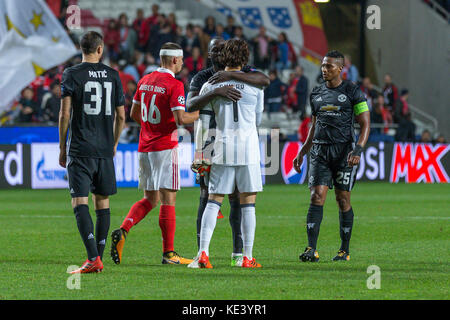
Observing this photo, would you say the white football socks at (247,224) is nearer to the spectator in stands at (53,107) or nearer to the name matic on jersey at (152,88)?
the name matic on jersey at (152,88)

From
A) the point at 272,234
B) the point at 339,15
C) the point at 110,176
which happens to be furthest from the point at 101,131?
the point at 339,15

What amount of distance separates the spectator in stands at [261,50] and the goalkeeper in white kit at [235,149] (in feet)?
60.5

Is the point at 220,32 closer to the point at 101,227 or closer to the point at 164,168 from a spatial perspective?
the point at 164,168

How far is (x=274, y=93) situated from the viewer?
82.8 feet

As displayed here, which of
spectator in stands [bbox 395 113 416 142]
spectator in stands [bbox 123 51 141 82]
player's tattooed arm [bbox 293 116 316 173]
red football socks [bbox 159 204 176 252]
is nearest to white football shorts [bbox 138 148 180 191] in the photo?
red football socks [bbox 159 204 176 252]

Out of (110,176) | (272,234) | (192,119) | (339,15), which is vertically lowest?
(272,234)

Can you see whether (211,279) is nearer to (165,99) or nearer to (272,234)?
(165,99)

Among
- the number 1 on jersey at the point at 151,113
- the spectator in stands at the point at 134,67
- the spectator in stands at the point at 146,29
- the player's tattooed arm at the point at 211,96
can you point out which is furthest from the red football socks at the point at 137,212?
the spectator in stands at the point at 146,29

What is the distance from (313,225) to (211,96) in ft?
6.00

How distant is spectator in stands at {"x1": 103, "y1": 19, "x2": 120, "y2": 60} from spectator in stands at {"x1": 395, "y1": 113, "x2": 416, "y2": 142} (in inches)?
328

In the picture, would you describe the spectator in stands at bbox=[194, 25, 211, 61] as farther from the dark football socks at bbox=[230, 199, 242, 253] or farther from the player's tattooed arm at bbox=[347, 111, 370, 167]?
the dark football socks at bbox=[230, 199, 242, 253]

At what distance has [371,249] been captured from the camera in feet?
32.6
